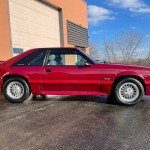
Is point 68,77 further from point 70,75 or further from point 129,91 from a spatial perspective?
point 129,91

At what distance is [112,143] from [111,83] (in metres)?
2.78

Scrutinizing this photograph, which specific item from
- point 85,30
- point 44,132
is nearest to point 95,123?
point 44,132

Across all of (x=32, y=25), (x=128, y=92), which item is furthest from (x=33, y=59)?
(x=32, y=25)

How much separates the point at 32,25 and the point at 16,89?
8637 mm

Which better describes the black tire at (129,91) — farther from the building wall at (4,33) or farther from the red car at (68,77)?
the building wall at (4,33)

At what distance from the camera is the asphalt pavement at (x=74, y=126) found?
379cm

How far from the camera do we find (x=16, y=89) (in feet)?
22.7

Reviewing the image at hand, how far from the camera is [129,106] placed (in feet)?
21.0

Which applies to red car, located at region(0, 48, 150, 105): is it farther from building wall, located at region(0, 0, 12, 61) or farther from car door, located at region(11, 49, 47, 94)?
building wall, located at region(0, 0, 12, 61)

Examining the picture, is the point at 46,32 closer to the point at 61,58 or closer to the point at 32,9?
the point at 32,9

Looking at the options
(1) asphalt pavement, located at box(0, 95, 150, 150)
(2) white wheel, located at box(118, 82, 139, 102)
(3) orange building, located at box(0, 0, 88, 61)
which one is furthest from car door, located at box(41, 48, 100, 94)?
(3) orange building, located at box(0, 0, 88, 61)

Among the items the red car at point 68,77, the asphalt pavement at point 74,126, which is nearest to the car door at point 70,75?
the red car at point 68,77

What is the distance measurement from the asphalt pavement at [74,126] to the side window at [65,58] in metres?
1.00

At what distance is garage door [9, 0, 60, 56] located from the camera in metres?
12.9
